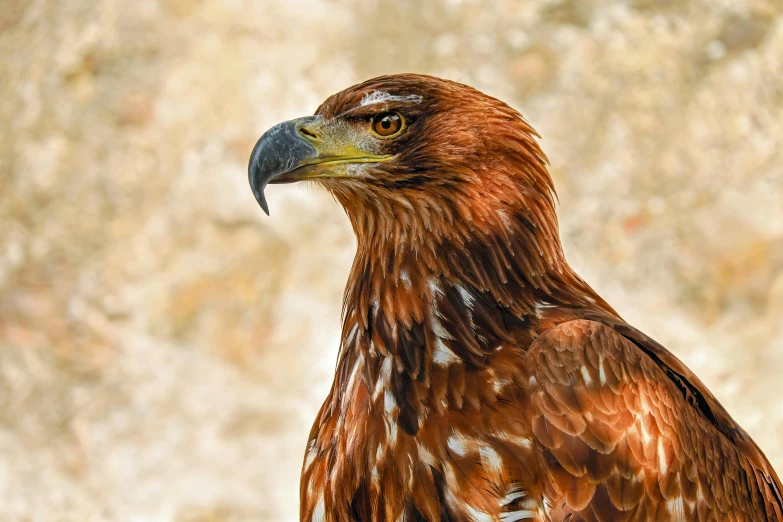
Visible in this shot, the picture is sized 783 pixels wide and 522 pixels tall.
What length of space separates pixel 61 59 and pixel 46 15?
312 mm

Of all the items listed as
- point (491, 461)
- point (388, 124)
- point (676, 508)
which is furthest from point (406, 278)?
point (676, 508)

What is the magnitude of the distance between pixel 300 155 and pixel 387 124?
11.1 inches

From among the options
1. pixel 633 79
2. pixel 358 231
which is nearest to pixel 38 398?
pixel 358 231

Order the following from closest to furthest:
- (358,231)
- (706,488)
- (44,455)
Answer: (706,488), (358,231), (44,455)

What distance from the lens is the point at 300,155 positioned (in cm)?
288

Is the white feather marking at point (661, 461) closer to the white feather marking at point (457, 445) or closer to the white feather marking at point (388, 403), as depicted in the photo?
the white feather marking at point (457, 445)

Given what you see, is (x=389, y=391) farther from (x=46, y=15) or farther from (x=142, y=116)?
(x=46, y=15)

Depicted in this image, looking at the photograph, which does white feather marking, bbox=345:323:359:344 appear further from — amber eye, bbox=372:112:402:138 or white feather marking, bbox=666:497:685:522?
white feather marking, bbox=666:497:685:522

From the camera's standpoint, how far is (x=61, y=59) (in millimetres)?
6164

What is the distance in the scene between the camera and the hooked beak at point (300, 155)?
113 inches

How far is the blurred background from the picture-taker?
586cm

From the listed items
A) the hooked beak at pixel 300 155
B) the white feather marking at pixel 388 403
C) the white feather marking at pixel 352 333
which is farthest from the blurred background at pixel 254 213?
the white feather marking at pixel 388 403

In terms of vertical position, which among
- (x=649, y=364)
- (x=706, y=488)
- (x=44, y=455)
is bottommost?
(x=706, y=488)

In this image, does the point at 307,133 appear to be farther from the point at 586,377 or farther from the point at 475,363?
the point at 586,377
